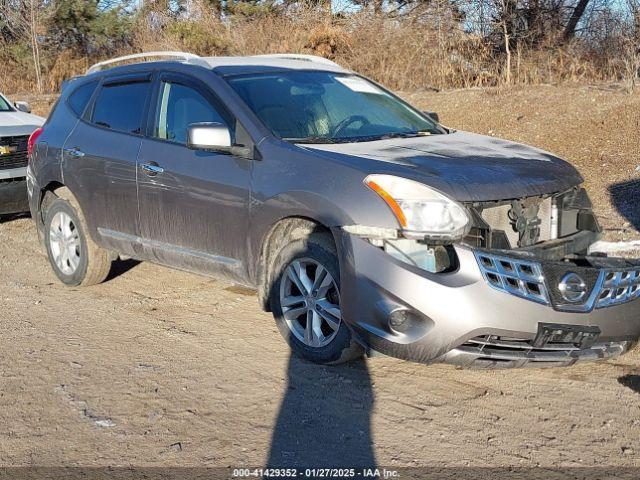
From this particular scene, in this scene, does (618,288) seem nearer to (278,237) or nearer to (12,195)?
(278,237)

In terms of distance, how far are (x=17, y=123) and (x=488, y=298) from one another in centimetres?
774

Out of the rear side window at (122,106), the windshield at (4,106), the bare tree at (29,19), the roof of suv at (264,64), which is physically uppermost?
A: the bare tree at (29,19)

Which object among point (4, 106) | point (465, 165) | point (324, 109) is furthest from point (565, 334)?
point (4, 106)

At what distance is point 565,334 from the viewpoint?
171 inches

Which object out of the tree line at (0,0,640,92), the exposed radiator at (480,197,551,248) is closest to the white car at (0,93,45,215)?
the exposed radiator at (480,197,551,248)

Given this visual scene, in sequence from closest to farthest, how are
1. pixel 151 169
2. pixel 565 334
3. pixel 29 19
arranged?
pixel 565 334, pixel 151 169, pixel 29 19

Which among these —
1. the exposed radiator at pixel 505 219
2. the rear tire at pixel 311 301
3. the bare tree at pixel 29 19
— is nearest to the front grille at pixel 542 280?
the exposed radiator at pixel 505 219

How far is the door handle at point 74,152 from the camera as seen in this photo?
6660 millimetres

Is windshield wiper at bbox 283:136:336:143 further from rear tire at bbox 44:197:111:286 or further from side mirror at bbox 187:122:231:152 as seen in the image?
rear tire at bbox 44:197:111:286

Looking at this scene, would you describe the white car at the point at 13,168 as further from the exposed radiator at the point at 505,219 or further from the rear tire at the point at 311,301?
the exposed radiator at the point at 505,219

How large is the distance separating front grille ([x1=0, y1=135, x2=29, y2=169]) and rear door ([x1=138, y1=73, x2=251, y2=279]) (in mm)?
4092

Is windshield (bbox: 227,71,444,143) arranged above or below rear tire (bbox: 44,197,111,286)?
above

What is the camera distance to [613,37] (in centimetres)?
1703

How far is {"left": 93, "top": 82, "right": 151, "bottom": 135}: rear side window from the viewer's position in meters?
6.26
